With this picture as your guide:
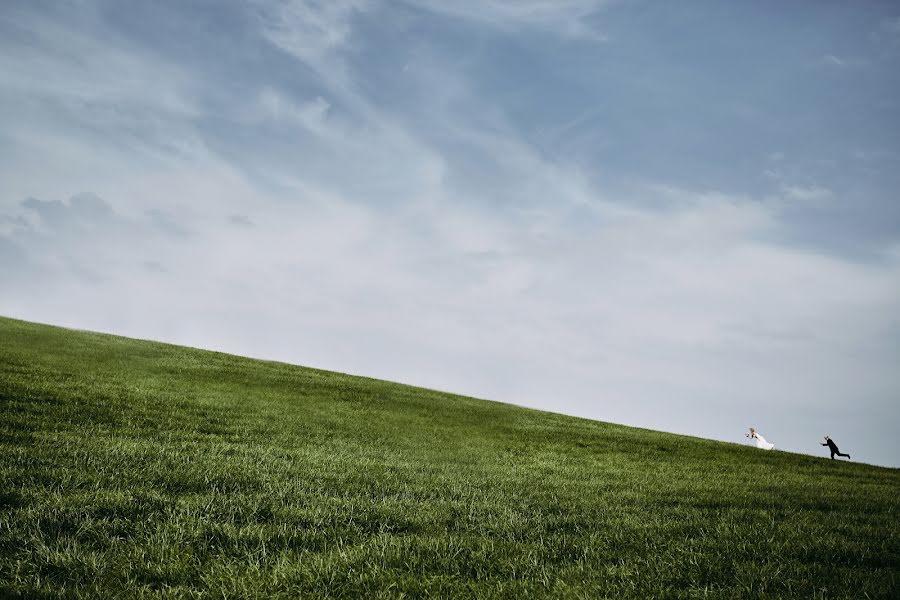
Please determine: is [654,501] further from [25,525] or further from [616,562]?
[25,525]

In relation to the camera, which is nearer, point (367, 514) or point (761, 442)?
point (367, 514)

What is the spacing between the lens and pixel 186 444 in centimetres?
1275

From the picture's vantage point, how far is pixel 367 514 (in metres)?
8.28

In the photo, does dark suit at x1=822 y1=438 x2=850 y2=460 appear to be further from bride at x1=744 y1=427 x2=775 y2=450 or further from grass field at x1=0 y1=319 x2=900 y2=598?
grass field at x1=0 y1=319 x2=900 y2=598

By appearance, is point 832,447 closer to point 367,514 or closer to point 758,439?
point 758,439

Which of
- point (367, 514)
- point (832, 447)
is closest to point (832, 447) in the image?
point (832, 447)

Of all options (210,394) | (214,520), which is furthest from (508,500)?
(210,394)

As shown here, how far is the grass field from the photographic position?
5.91 meters

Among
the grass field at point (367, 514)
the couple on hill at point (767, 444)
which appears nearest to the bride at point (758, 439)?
the couple on hill at point (767, 444)

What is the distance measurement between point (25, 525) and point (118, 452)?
438cm

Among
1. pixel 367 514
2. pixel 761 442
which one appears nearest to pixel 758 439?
pixel 761 442

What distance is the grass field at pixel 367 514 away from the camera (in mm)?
5914

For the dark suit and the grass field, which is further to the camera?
the dark suit

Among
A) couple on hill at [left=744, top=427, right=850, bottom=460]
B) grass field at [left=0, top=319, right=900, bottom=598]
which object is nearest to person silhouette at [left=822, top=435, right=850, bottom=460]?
couple on hill at [left=744, top=427, right=850, bottom=460]
